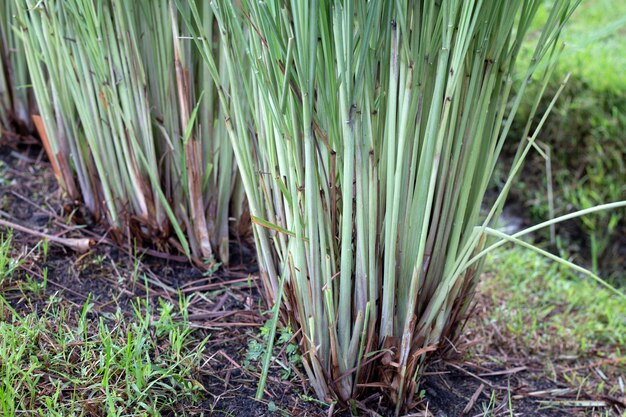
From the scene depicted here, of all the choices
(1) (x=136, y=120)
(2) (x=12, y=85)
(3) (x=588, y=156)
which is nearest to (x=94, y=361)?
(1) (x=136, y=120)

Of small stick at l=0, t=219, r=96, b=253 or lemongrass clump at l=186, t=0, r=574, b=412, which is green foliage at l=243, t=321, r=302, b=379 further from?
small stick at l=0, t=219, r=96, b=253

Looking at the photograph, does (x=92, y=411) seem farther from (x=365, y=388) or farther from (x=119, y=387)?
(x=365, y=388)

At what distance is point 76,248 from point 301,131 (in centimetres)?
87

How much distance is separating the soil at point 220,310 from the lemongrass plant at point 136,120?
0.08 metres

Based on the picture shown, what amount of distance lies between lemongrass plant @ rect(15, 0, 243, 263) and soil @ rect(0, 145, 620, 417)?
3.1 inches

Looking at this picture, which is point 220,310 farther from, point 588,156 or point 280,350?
point 588,156

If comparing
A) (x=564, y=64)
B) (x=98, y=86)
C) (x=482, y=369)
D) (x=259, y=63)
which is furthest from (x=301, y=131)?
(x=564, y=64)

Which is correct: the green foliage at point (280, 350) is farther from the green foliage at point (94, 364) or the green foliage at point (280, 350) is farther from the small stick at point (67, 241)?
the small stick at point (67, 241)

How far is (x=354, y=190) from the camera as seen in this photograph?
1.39 metres

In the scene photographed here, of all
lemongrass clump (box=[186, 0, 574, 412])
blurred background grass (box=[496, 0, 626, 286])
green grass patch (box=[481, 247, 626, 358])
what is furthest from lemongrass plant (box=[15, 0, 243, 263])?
blurred background grass (box=[496, 0, 626, 286])

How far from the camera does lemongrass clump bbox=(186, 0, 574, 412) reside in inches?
49.8

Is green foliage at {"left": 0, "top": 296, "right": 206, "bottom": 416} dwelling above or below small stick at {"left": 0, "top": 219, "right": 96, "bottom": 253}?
below

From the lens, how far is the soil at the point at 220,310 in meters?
1.54

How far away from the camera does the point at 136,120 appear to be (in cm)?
183
